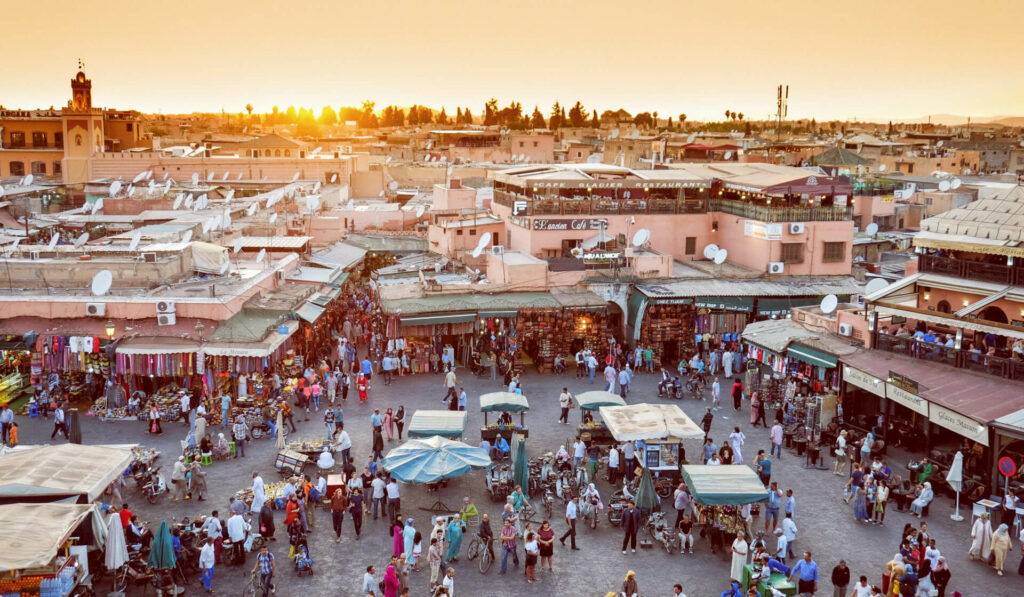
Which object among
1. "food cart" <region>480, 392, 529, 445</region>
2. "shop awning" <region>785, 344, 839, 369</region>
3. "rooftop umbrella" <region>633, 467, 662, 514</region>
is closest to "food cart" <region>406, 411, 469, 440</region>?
"food cart" <region>480, 392, 529, 445</region>

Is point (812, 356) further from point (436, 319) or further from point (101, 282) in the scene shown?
point (101, 282)

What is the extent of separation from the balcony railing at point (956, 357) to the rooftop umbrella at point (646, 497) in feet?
26.8

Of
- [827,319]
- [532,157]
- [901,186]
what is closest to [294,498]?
[827,319]

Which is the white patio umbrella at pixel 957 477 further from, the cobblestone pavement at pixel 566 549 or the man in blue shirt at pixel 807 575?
the man in blue shirt at pixel 807 575

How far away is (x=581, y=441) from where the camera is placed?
18875 millimetres

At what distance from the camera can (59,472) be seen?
13852 millimetres

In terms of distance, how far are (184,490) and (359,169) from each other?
40.3 m

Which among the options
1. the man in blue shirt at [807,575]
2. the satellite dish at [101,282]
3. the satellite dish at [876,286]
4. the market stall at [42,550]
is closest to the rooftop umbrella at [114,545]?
the market stall at [42,550]

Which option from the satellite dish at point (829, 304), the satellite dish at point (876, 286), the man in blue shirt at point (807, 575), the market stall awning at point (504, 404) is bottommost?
the man in blue shirt at point (807, 575)

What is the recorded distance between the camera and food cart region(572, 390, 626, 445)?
19.9 metres

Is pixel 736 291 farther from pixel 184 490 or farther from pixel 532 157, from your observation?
pixel 532 157

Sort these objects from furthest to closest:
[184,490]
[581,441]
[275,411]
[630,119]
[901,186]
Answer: [630,119] → [901,186] → [275,411] → [581,441] → [184,490]

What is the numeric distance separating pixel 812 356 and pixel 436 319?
35.3ft

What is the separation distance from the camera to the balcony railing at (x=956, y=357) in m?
17.9
